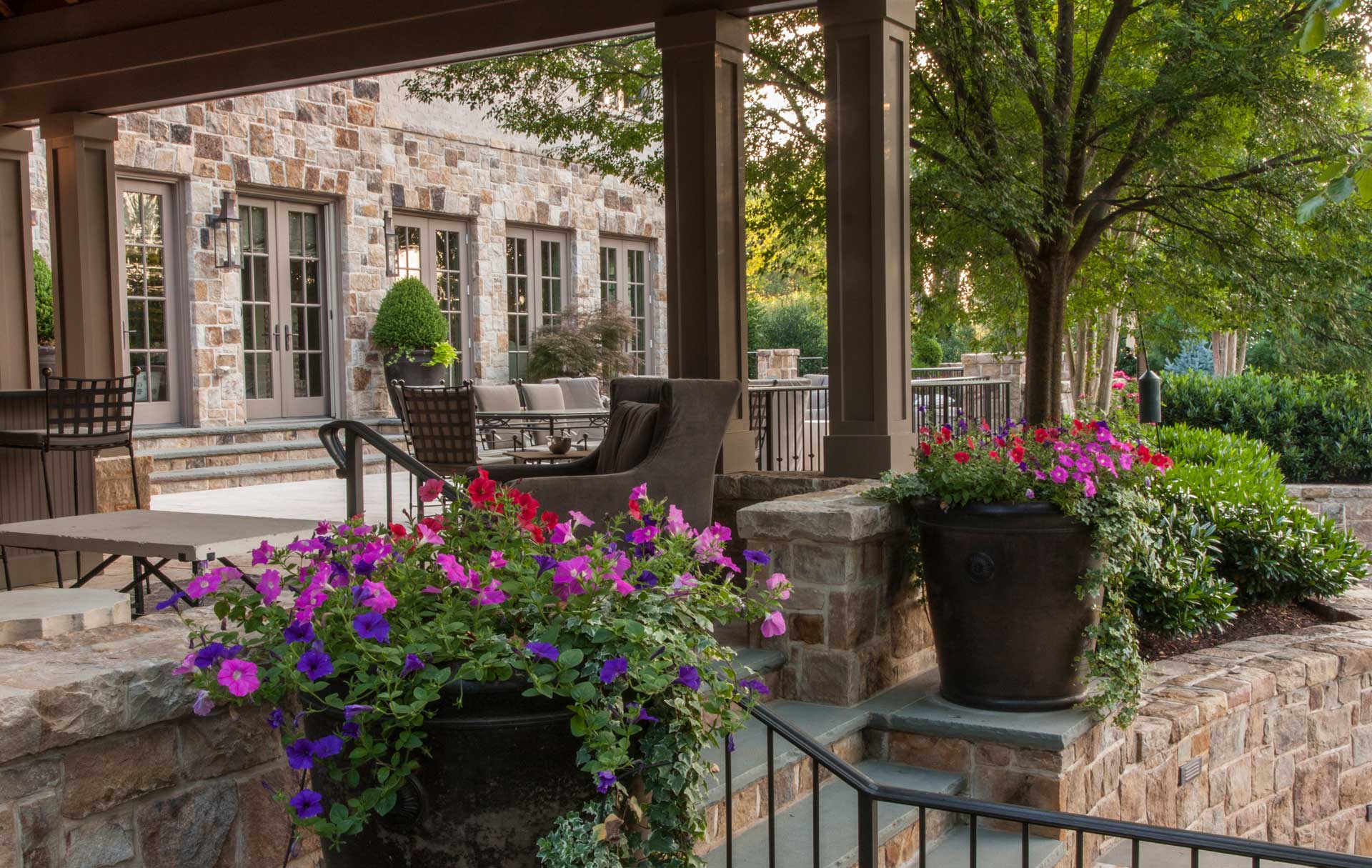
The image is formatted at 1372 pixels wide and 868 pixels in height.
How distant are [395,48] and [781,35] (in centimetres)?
248

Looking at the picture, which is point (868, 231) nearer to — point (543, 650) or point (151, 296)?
point (543, 650)

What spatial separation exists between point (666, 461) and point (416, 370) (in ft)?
25.1

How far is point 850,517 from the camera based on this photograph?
3.44 m

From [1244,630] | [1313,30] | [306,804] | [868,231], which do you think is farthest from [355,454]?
[1244,630]

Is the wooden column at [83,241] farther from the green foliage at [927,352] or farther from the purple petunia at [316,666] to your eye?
the green foliage at [927,352]

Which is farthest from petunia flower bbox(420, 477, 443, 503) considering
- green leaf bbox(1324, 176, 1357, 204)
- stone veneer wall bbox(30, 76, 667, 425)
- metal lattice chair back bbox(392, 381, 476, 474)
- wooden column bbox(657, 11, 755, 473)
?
stone veneer wall bbox(30, 76, 667, 425)

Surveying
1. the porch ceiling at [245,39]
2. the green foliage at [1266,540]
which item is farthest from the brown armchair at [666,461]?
the green foliage at [1266,540]

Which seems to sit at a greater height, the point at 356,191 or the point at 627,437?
the point at 356,191

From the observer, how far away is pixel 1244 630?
17.5ft

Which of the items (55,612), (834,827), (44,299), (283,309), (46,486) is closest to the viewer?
(55,612)

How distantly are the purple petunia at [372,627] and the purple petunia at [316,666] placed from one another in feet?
0.17

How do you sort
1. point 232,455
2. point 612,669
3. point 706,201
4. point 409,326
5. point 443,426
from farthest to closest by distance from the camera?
1. point 409,326
2. point 232,455
3. point 443,426
4. point 706,201
5. point 612,669

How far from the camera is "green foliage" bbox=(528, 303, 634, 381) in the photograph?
12.6 m

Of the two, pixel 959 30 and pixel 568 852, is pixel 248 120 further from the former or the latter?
pixel 568 852
